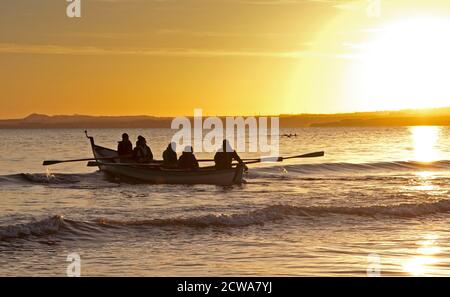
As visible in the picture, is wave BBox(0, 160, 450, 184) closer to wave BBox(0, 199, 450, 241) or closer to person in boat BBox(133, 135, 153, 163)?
person in boat BBox(133, 135, 153, 163)

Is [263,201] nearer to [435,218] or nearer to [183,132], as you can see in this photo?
[435,218]

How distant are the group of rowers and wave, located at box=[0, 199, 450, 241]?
858 centimetres

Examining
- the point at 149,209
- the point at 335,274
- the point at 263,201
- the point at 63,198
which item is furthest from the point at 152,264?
the point at 63,198

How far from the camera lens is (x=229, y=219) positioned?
16.9 meters

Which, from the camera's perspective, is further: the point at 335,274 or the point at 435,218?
the point at 435,218

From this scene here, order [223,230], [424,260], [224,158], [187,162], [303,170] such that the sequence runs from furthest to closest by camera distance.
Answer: [303,170] < [224,158] < [187,162] < [223,230] < [424,260]

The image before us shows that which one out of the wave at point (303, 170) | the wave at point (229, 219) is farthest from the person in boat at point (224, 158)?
the wave at point (229, 219)

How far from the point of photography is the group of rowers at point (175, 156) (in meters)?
27.1

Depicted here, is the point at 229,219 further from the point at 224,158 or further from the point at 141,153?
the point at 141,153

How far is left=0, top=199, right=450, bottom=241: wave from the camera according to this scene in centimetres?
1542

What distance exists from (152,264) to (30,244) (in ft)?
12.2

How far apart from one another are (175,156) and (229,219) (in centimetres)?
1125

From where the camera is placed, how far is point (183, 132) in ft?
596

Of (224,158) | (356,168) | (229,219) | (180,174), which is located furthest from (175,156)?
(356,168)
